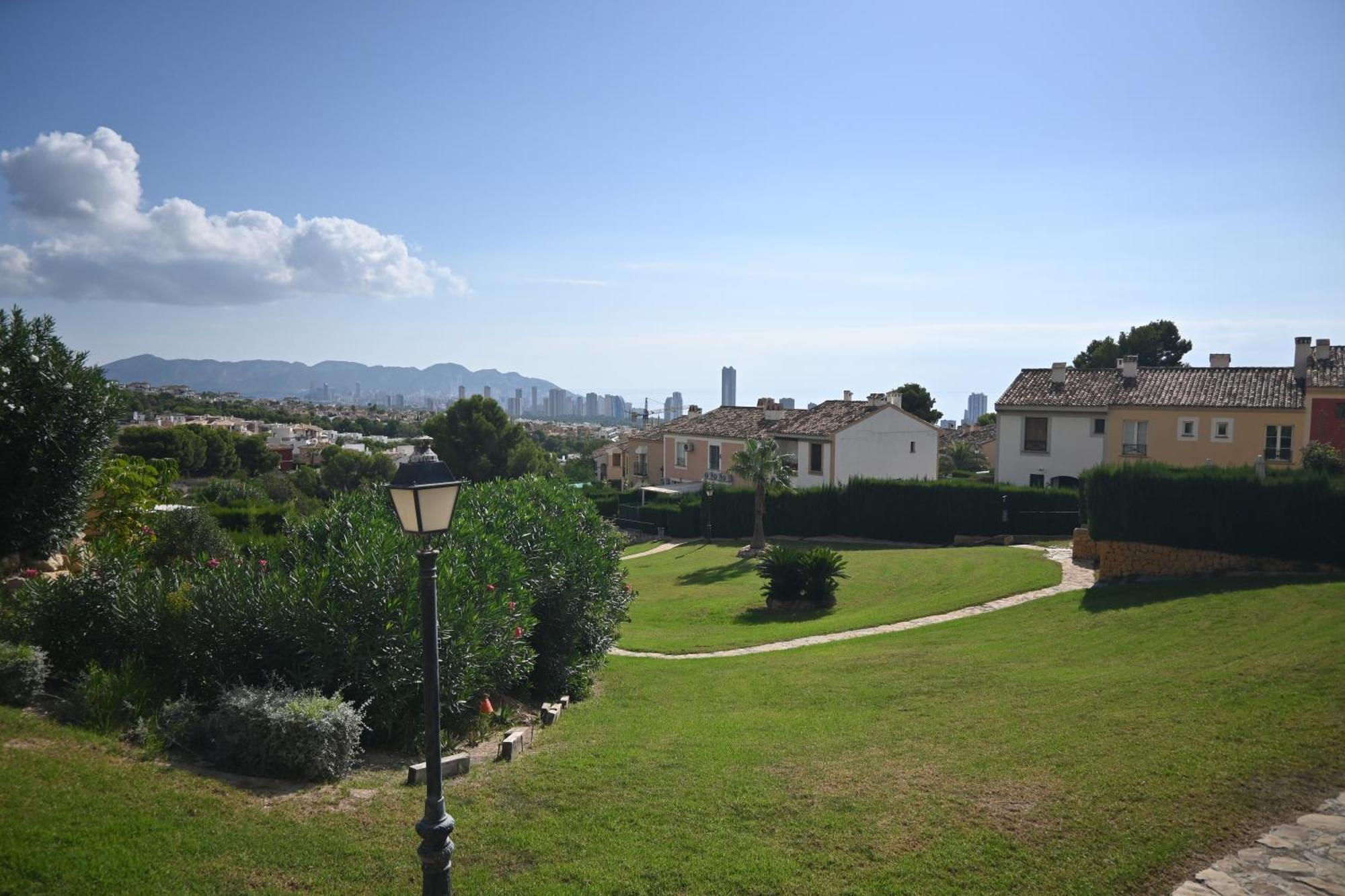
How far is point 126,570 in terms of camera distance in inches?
402

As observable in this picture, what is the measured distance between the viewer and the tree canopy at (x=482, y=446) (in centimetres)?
5722

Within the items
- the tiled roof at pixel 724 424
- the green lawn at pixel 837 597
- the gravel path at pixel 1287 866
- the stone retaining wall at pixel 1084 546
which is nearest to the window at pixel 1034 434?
the tiled roof at pixel 724 424

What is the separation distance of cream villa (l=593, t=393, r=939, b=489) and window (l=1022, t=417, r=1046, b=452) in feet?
19.5

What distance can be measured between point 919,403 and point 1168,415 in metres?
29.5

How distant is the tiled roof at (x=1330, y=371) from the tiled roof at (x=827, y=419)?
64.5 ft

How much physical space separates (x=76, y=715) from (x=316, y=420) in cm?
15558

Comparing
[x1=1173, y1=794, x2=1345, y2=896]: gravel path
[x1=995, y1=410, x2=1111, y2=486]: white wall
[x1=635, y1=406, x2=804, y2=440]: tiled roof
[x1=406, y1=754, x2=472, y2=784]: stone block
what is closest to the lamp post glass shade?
[x1=406, y1=754, x2=472, y2=784]: stone block

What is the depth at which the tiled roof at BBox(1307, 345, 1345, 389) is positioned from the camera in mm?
36812

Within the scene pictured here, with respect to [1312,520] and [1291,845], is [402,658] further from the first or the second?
[1312,520]

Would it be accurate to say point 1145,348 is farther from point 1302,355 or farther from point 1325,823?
point 1325,823

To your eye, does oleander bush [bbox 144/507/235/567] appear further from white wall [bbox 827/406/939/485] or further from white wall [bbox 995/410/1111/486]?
white wall [bbox 995/410/1111/486]

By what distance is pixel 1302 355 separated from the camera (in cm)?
3866

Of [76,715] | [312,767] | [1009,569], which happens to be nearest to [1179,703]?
[312,767]

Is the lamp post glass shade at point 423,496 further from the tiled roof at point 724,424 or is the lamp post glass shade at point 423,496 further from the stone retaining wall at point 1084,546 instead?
the tiled roof at point 724,424
